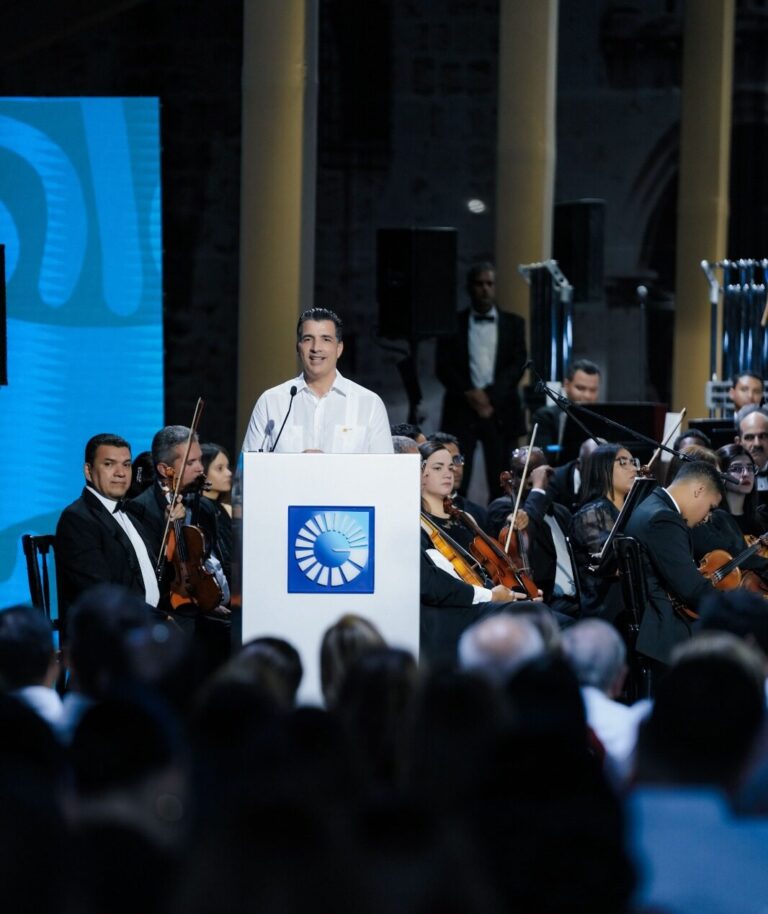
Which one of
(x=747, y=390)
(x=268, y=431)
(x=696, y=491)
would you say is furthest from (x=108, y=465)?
(x=747, y=390)

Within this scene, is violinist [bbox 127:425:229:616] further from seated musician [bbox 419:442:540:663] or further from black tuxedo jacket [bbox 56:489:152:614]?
seated musician [bbox 419:442:540:663]

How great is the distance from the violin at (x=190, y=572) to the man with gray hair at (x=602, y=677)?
289 centimetres

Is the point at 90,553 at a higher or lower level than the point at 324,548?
lower

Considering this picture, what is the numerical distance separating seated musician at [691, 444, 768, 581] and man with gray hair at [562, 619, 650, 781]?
10.5 ft

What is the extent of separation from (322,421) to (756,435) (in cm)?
286

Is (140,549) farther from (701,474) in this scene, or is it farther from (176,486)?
(701,474)

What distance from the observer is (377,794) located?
8.08ft

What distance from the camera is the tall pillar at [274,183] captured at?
34.0ft


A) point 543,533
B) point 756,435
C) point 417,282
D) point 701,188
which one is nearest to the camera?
point 543,533

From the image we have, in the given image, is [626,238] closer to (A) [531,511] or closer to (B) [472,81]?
(B) [472,81]

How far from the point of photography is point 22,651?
3.79 metres

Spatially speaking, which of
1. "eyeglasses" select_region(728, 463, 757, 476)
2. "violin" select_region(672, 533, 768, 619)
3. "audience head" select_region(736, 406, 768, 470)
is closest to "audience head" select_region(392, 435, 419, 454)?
"violin" select_region(672, 533, 768, 619)

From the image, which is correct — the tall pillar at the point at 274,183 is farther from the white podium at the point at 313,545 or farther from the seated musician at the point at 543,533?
the white podium at the point at 313,545

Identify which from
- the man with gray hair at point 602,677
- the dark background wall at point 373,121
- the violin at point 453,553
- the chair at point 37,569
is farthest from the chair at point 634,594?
the dark background wall at point 373,121
